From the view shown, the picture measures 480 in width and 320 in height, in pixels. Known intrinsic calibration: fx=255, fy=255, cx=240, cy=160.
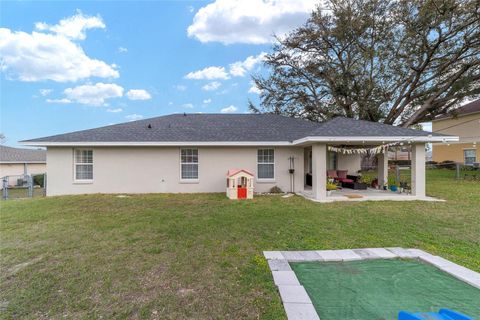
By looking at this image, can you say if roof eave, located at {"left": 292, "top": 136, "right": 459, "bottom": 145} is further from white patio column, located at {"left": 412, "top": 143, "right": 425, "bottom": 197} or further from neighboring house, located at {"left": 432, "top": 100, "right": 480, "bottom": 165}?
neighboring house, located at {"left": 432, "top": 100, "right": 480, "bottom": 165}

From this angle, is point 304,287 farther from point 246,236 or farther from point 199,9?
point 199,9

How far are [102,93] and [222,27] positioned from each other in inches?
450

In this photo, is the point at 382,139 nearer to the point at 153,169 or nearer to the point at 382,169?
the point at 382,169

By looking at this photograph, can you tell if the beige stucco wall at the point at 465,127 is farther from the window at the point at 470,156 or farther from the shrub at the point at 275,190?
the shrub at the point at 275,190

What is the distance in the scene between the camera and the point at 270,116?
15.0 meters

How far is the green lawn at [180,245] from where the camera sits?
283 cm

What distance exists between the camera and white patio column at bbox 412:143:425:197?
973 centimetres

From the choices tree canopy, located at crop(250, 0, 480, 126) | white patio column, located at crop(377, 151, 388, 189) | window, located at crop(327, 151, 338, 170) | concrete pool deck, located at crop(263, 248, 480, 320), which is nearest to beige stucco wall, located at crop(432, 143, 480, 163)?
tree canopy, located at crop(250, 0, 480, 126)

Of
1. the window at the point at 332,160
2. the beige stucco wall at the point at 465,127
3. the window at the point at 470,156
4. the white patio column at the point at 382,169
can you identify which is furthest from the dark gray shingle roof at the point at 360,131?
the window at the point at 470,156

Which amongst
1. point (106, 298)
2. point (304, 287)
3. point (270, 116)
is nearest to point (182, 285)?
point (106, 298)

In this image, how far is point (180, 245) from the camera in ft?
15.3

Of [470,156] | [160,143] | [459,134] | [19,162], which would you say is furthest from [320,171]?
[19,162]

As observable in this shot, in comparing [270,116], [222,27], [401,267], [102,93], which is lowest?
[401,267]

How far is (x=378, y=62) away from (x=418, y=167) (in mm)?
11608
